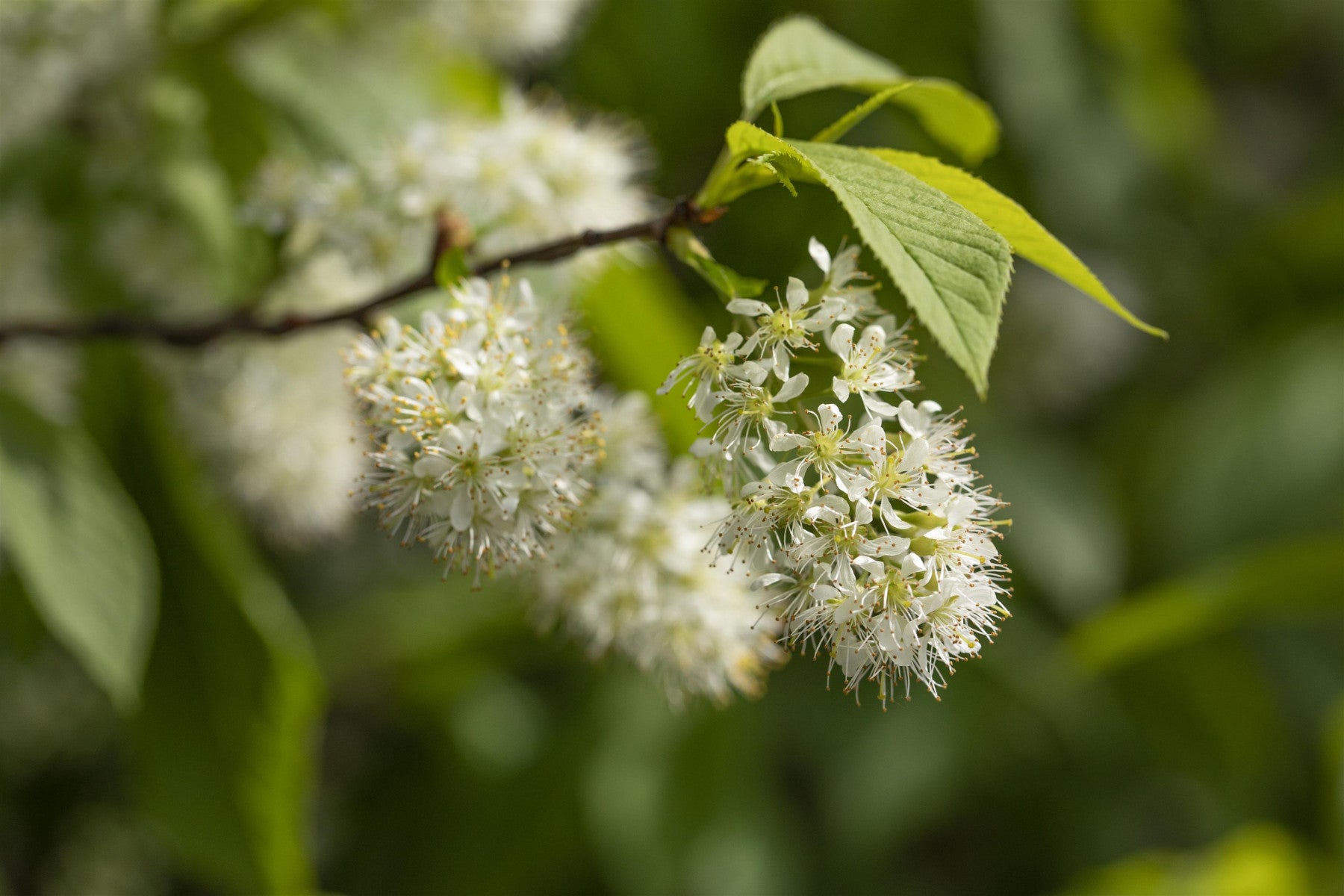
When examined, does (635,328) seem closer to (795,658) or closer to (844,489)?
(844,489)

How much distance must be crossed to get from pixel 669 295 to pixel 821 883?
156cm

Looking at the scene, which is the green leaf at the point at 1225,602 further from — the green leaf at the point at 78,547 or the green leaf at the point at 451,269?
the green leaf at the point at 78,547

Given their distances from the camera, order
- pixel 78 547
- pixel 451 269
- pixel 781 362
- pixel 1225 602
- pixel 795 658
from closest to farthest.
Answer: pixel 781 362
pixel 451 269
pixel 78 547
pixel 1225 602
pixel 795 658

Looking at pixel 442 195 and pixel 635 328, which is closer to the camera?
pixel 442 195

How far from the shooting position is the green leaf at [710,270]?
939mm

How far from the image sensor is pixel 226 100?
5.80ft

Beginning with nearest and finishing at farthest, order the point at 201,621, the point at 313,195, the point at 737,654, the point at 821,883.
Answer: the point at 737,654
the point at 313,195
the point at 201,621
the point at 821,883

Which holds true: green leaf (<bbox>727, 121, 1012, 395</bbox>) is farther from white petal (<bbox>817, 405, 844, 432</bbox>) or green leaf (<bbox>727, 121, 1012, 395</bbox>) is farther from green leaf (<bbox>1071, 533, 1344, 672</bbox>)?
green leaf (<bbox>1071, 533, 1344, 672</bbox>)

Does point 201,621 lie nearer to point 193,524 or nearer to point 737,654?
point 193,524

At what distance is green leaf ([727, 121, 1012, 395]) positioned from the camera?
2.31ft

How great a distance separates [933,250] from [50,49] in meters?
1.51

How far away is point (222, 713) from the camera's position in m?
1.89

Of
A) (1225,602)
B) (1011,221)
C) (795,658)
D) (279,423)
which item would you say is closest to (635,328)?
(279,423)

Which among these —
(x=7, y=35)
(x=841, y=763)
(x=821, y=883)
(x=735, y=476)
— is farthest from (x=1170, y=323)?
(x=7, y=35)
